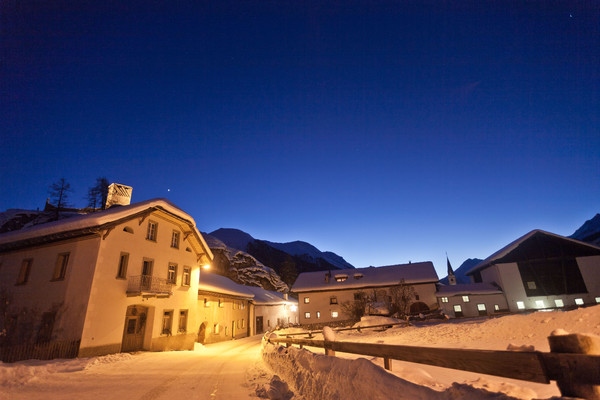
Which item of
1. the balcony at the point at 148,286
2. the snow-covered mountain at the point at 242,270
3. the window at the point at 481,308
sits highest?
the snow-covered mountain at the point at 242,270

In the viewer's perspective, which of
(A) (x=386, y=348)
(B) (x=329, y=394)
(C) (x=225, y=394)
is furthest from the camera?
(C) (x=225, y=394)

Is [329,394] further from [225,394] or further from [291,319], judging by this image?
[291,319]

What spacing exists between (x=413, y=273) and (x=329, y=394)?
138 feet

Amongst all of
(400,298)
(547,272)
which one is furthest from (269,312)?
(547,272)

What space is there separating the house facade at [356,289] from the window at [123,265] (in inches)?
1143

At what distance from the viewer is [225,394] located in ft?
25.0

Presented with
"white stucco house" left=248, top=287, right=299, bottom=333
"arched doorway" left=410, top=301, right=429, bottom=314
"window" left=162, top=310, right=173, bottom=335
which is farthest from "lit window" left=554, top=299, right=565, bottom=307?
"window" left=162, top=310, right=173, bottom=335

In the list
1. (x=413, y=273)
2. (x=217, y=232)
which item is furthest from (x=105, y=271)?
(x=217, y=232)

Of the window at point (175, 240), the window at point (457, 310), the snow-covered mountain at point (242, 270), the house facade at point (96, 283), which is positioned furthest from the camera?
the snow-covered mountain at point (242, 270)

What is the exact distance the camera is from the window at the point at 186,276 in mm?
23598

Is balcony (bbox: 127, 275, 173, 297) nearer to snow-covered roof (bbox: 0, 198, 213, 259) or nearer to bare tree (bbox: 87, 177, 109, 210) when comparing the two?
snow-covered roof (bbox: 0, 198, 213, 259)

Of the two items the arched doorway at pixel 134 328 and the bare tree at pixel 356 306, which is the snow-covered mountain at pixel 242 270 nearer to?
the bare tree at pixel 356 306

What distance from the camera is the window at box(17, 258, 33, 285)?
59.4ft

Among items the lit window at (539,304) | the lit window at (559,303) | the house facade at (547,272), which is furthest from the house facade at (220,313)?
the lit window at (559,303)
